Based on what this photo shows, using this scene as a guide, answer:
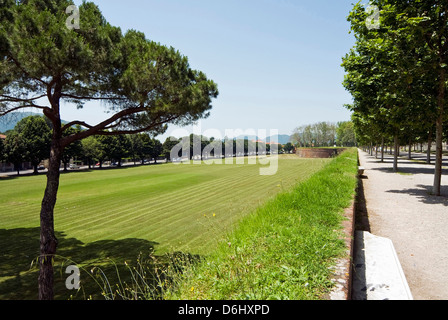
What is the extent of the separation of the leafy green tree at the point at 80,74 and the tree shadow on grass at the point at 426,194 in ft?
34.5

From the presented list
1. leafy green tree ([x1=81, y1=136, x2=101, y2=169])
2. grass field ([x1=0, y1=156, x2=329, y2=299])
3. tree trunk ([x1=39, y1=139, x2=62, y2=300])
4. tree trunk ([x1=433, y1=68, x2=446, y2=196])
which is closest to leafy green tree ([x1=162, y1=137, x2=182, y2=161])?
leafy green tree ([x1=81, y1=136, x2=101, y2=169])

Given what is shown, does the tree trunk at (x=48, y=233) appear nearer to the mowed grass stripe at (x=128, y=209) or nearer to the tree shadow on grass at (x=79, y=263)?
the tree shadow on grass at (x=79, y=263)

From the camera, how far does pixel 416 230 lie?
731cm

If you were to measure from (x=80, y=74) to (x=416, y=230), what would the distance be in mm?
10807

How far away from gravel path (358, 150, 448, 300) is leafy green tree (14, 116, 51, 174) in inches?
2137

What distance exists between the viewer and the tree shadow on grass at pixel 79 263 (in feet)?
25.1

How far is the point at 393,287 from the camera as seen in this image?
A: 4008mm

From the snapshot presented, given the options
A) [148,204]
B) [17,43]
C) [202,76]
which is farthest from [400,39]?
[148,204]

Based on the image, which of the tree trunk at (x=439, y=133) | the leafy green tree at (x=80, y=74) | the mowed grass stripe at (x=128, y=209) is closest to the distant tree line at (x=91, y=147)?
the leafy green tree at (x=80, y=74)

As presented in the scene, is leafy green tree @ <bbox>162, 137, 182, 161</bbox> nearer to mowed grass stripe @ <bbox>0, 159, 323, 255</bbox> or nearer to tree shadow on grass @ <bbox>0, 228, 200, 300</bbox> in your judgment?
mowed grass stripe @ <bbox>0, 159, 323, 255</bbox>

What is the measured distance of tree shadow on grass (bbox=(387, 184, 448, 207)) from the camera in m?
10.7

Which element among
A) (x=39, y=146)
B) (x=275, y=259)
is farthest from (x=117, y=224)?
(x=39, y=146)

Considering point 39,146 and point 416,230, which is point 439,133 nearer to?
point 416,230
